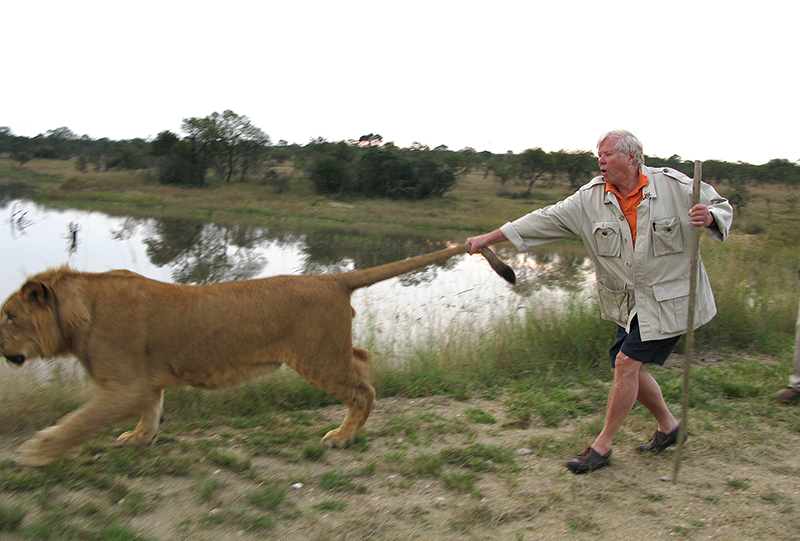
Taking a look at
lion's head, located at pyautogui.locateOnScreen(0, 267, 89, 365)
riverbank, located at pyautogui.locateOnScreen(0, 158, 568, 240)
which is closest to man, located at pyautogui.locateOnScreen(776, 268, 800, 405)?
lion's head, located at pyautogui.locateOnScreen(0, 267, 89, 365)

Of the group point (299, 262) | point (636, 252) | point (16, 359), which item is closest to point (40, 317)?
point (16, 359)

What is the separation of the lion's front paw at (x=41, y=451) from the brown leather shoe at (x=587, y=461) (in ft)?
9.98

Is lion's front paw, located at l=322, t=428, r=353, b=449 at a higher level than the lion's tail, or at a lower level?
lower

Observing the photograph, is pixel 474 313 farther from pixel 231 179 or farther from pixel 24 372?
pixel 231 179

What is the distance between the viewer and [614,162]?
3.67 meters

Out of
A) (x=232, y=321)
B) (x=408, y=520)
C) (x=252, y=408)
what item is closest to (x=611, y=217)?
(x=408, y=520)

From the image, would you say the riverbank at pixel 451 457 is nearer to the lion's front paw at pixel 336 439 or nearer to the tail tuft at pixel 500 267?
the lion's front paw at pixel 336 439

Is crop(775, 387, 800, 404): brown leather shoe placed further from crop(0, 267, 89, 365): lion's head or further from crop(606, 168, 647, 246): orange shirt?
crop(0, 267, 89, 365): lion's head

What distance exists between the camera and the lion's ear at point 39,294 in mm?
3551

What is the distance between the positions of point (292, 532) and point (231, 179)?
105 feet

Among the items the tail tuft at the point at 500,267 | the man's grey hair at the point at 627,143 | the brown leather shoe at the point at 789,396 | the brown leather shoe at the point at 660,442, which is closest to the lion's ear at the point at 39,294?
the tail tuft at the point at 500,267

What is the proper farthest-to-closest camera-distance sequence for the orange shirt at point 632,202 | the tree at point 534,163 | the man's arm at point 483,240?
the tree at point 534,163, the man's arm at point 483,240, the orange shirt at point 632,202

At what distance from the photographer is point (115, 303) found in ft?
11.9

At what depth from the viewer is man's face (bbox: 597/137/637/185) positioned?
3.67 meters
